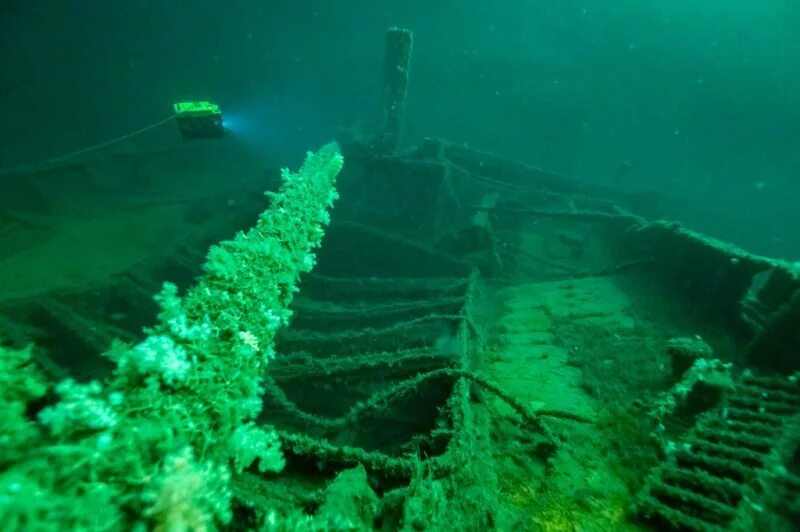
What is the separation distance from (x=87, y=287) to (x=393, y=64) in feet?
27.3

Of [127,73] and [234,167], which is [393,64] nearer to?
[234,167]

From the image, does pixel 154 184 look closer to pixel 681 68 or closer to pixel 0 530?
pixel 0 530

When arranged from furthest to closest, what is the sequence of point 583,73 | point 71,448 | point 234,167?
point 583,73, point 234,167, point 71,448

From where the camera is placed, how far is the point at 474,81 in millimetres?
28609

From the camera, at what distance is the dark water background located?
2600cm

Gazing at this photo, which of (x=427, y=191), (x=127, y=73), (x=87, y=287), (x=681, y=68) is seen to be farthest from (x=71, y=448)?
(x=681, y=68)

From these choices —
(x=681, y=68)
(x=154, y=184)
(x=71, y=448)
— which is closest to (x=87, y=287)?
(x=71, y=448)

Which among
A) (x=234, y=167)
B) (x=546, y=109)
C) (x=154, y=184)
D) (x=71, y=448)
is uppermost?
(x=546, y=109)

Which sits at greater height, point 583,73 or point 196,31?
point 196,31

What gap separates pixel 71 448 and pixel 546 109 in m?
29.1

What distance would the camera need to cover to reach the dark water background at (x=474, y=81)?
2600 cm

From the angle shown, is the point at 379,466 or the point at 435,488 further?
the point at 379,466

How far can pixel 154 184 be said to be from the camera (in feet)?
52.5

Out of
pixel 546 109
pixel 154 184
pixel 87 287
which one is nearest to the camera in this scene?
pixel 87 287
